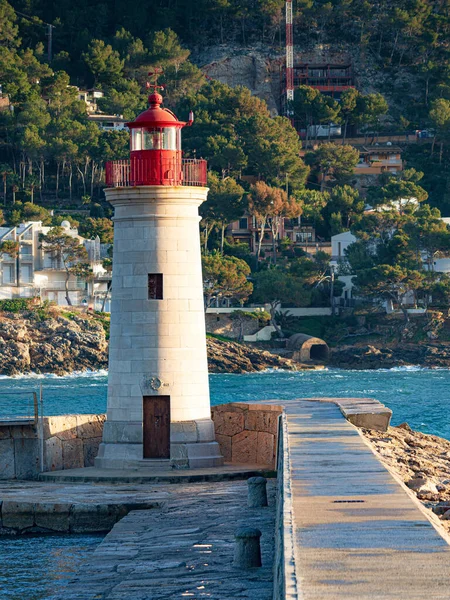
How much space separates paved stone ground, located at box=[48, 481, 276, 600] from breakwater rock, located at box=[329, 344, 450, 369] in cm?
6699

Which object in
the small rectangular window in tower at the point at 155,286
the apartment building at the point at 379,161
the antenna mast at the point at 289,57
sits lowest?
the small rectangular window in tower at the point at 155,286

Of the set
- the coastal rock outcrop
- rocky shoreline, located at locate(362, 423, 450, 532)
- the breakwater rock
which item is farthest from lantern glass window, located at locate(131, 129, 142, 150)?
the breakwater rock

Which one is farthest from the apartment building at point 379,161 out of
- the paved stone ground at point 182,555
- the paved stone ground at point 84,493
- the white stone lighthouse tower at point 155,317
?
the paved stone ground at point 182,555

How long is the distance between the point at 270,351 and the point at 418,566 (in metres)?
76.8

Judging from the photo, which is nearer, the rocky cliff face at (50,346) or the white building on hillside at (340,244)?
the rocky cliff face at (50,346)

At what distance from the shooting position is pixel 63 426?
20469mm

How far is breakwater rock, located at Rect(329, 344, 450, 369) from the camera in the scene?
277 ft

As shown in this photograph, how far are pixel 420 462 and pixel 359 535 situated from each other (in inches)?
334

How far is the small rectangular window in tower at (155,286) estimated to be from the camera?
19.7 meters

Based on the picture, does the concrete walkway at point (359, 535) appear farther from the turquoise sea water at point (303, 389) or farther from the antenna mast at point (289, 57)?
the antenna mast at point (289, 57)

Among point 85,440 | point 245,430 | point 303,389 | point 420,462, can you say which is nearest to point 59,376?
point 303,389

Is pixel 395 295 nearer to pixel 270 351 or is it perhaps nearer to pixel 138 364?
pixel 270 351

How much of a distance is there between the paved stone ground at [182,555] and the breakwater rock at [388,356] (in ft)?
220

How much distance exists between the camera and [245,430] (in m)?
21.0
